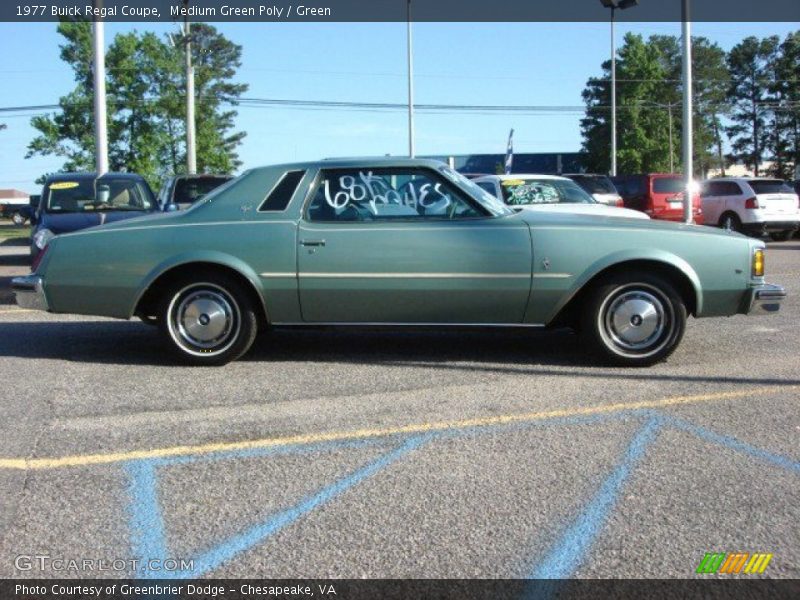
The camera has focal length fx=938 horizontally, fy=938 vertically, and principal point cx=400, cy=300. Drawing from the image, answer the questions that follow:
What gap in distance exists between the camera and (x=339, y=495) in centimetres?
402

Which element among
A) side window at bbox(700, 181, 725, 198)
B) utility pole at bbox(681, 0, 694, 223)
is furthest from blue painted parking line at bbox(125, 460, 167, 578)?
side window at bbox(700, 181, 725, 198)

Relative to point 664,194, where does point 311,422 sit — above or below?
below

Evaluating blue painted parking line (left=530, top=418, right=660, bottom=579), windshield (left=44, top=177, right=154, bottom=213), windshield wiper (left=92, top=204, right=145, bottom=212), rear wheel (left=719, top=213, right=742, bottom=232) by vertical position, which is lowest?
blue painted parking line (left=530, top=418, right=660, bottom=579)

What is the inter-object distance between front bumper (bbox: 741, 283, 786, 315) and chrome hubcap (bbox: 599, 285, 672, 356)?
0.57m

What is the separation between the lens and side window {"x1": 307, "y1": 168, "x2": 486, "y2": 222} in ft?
21.9

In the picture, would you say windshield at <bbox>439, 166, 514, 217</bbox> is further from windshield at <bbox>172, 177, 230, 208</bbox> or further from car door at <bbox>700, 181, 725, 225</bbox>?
car door at <bbox>700, 181, 725, 225</bbox>

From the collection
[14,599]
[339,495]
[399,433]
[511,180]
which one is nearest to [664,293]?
[399,433]

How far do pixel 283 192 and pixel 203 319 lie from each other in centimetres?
107

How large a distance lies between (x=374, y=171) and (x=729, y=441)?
10.5 feet

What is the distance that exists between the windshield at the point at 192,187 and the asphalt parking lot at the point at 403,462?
30.3 feet

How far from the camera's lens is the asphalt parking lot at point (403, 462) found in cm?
346

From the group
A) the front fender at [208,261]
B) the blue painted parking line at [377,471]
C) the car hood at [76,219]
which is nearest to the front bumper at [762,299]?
the blue painted parking line at [377,471]

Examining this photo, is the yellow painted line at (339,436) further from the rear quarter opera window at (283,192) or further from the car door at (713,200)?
the car door at (713,200)
